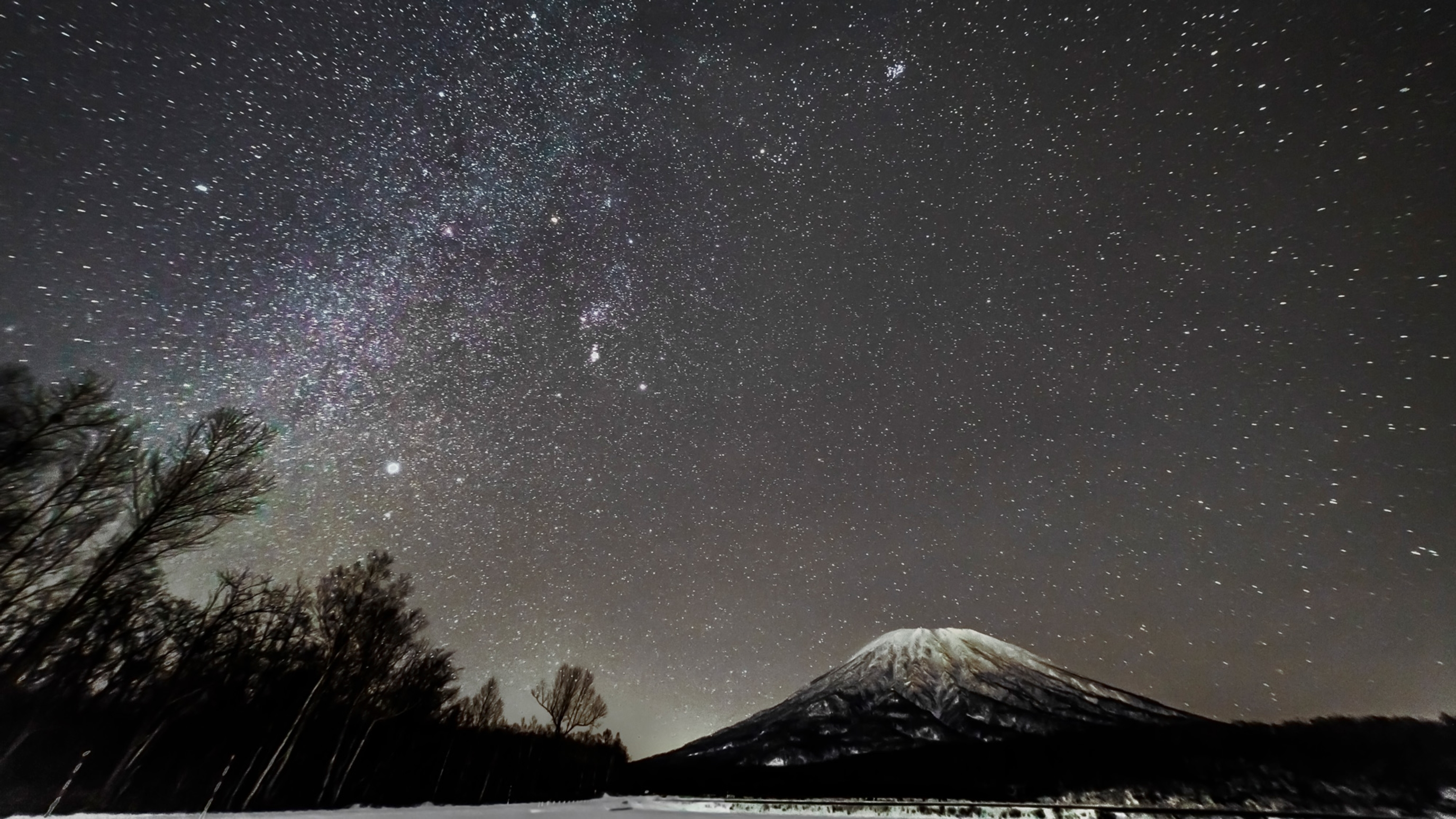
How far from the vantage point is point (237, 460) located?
56.0ft

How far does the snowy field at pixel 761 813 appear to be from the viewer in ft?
53.9

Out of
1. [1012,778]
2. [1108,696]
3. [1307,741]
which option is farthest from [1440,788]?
[1108,696]

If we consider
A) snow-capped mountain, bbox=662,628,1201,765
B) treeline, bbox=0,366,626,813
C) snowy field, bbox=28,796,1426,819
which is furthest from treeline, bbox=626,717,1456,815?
treeline, bbox=0,366,626,813

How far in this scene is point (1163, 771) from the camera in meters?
66.7

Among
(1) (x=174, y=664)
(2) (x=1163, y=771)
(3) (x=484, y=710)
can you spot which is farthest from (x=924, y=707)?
(1) (x=174, y=664)

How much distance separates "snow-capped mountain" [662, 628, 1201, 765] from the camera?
3755 inches

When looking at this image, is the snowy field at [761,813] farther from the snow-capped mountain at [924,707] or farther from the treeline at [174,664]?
the snow-capped mountain at [924,707]

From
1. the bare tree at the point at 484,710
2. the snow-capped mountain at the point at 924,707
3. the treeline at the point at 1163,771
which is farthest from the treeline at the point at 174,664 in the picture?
the snow-capped mountain at the point at 924,707

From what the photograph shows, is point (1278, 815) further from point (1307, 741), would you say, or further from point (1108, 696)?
point (1108, 696)

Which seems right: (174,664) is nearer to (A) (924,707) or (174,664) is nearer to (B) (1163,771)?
(B) (1163,771)

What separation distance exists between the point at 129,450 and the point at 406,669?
905 inches

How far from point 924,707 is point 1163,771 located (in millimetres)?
49281

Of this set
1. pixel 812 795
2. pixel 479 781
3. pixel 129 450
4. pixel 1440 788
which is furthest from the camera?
pixel 812 795

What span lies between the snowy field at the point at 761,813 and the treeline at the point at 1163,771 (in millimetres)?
24746
